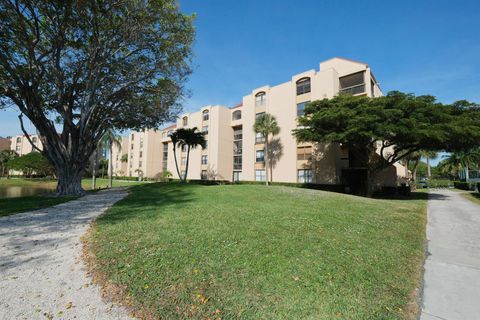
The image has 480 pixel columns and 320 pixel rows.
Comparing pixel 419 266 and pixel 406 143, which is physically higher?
pixel 406 143

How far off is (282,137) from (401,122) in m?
16.0

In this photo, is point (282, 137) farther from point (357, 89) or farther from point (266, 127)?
point (357, 89)

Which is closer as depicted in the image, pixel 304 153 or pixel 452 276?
pixel 452 276

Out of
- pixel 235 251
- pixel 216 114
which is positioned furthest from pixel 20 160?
pixel 235 251

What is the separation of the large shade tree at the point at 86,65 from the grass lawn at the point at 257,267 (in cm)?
1158

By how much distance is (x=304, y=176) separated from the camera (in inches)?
1169

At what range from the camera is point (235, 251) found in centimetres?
511

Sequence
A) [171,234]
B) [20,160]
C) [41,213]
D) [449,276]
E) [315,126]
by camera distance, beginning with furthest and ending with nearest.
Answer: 1. [20,160]
2. [315,126]
3. [41,213]
4. [171,234]
5. [449,276]

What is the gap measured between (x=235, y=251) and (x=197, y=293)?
1532 mm

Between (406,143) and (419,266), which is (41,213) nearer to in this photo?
(419,266)

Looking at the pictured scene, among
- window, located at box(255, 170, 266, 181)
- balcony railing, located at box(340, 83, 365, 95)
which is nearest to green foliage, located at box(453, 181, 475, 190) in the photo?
balcony railing, located at box(340, 83, 365, 95)

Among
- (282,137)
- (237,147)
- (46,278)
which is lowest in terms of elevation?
(46,278)

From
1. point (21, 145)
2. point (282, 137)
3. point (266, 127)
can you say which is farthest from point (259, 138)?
point (21, 145)

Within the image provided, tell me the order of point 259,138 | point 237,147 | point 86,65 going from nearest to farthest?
1. point 86,65
2. point 259,138
3. point 237,147
